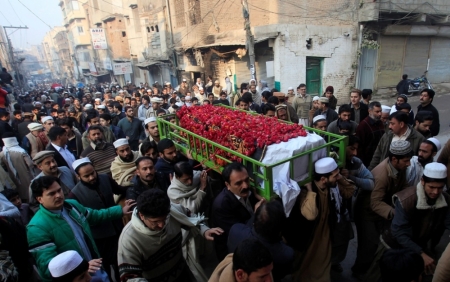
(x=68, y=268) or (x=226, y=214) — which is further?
(x=226, y=214)

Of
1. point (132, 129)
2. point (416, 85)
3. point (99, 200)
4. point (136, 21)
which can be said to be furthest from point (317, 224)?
point (136, 21)

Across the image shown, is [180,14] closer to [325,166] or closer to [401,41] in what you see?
[401,41]

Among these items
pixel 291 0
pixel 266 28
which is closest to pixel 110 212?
pixel 266 28

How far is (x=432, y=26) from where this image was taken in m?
15.8

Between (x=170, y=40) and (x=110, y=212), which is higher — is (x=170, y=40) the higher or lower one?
the higher one

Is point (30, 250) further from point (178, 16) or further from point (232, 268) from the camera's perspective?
point (178, 16)

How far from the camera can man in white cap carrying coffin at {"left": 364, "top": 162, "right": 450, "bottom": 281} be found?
2.41 meters

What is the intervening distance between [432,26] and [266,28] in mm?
10706

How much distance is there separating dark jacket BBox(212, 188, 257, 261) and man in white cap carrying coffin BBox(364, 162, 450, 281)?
4.72 feet

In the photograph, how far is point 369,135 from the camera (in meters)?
4.71

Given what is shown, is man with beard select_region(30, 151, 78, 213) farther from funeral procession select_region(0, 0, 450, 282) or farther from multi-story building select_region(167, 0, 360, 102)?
multi-story building select_region(167, 0, 360, 102)

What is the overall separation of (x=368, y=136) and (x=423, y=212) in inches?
93.4

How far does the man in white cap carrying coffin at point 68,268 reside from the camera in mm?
1829

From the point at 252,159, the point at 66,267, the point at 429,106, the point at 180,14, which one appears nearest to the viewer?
the point at 66,267
